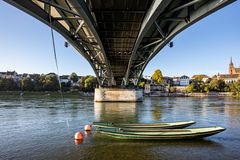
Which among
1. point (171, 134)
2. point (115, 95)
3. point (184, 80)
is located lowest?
point (171, 134)

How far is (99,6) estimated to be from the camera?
14578 millimetres

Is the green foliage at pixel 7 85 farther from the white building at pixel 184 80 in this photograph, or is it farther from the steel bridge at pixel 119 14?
the white building at pixel 184 80

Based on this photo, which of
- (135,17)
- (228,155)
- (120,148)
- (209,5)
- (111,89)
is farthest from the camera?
(111,89)

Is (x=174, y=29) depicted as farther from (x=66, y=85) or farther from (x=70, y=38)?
(x=66, y=85)

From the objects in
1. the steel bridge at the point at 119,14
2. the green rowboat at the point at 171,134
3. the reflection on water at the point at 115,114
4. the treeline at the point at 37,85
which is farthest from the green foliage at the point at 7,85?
the green rowboat at the point at 171,134

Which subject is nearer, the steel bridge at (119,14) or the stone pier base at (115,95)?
the steel bridge at (119,14)

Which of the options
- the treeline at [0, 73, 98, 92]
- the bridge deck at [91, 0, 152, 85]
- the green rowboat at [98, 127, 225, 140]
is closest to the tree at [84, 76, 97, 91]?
the treeline at [0, 73, 98, 92]

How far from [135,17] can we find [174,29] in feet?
8.57

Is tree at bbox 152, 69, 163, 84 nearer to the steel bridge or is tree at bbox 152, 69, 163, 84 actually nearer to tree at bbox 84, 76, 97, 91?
tree at bbox 84, 76, 97, 91

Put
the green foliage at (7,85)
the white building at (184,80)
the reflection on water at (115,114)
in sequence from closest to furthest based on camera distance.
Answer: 1. the reflection on water at (115,114)
2. the green foliage at (7,85)
3. the white building at (184,80)

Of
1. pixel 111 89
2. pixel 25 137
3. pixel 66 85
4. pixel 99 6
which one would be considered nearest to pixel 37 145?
pixel 25 137

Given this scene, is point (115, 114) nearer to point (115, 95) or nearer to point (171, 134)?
point (171, 134)

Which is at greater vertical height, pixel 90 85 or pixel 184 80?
pixel 184 80

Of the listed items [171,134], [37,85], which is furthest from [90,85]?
[171,134]
